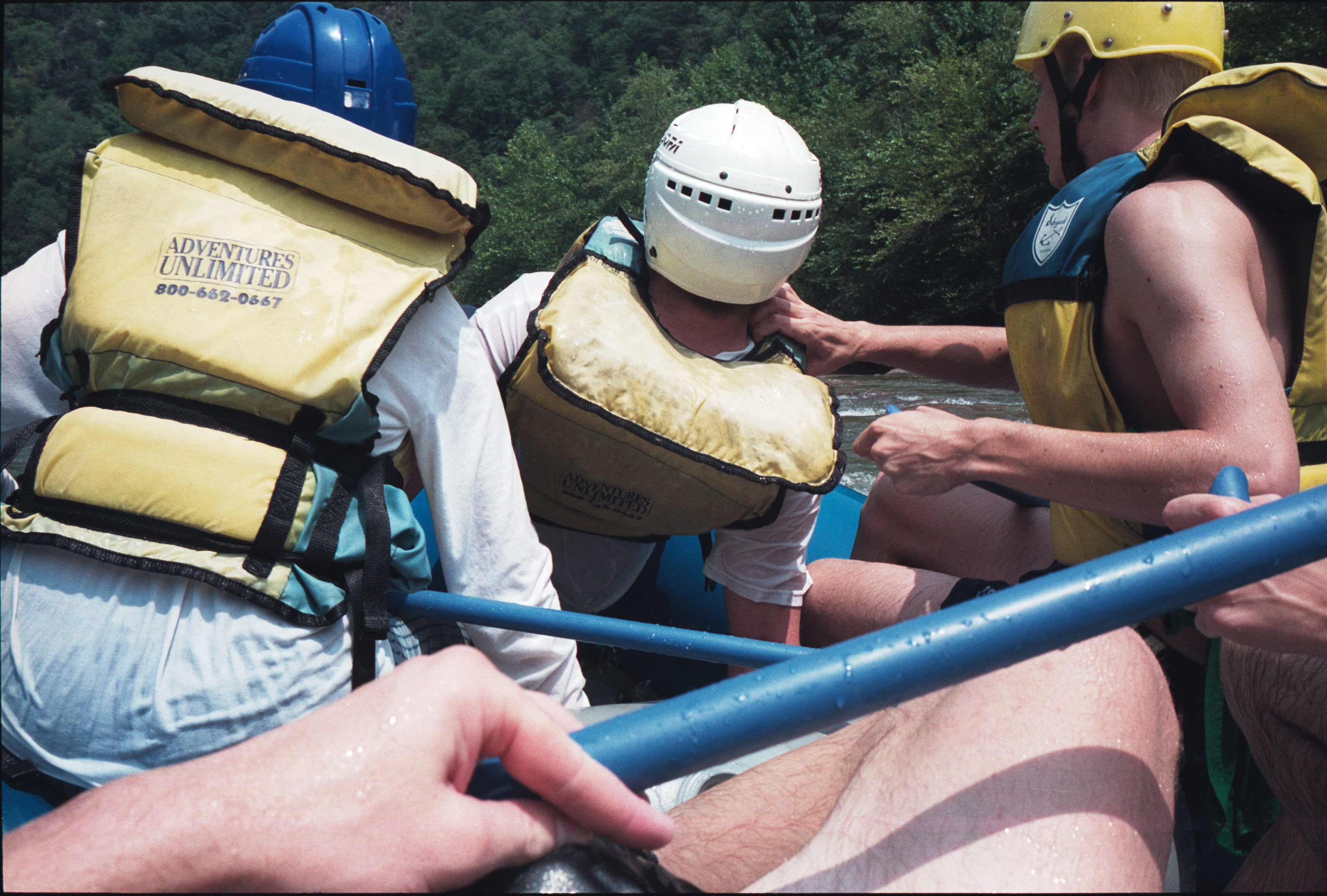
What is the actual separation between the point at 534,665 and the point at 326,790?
1.13 meters

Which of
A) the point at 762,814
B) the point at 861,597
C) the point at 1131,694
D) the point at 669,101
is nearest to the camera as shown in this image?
the point at 1131,694

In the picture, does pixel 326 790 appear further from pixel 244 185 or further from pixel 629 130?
pixel 629 130

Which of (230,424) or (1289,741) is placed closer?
(1289,741)

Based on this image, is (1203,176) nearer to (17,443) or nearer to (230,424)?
(230,424)

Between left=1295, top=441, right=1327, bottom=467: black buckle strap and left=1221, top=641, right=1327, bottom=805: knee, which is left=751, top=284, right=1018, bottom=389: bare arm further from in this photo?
left=1221, top=641, right=1327, bottom=805: knee

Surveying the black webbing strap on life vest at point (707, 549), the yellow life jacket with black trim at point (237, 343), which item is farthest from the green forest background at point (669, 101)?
the black webbing strap on life vest at point (707, 549)

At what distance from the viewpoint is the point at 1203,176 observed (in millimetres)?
1671

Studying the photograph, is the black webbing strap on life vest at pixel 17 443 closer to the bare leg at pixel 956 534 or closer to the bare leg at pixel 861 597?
the bare leg at pixel 861 597

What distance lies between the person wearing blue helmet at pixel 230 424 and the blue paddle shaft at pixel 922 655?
2.45 ft

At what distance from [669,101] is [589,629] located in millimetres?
36166

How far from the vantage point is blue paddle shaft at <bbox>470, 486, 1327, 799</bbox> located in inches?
31.9

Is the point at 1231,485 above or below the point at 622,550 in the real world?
above

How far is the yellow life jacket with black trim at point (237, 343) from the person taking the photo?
4.51 feet

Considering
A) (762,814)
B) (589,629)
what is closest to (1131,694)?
(762,814)
